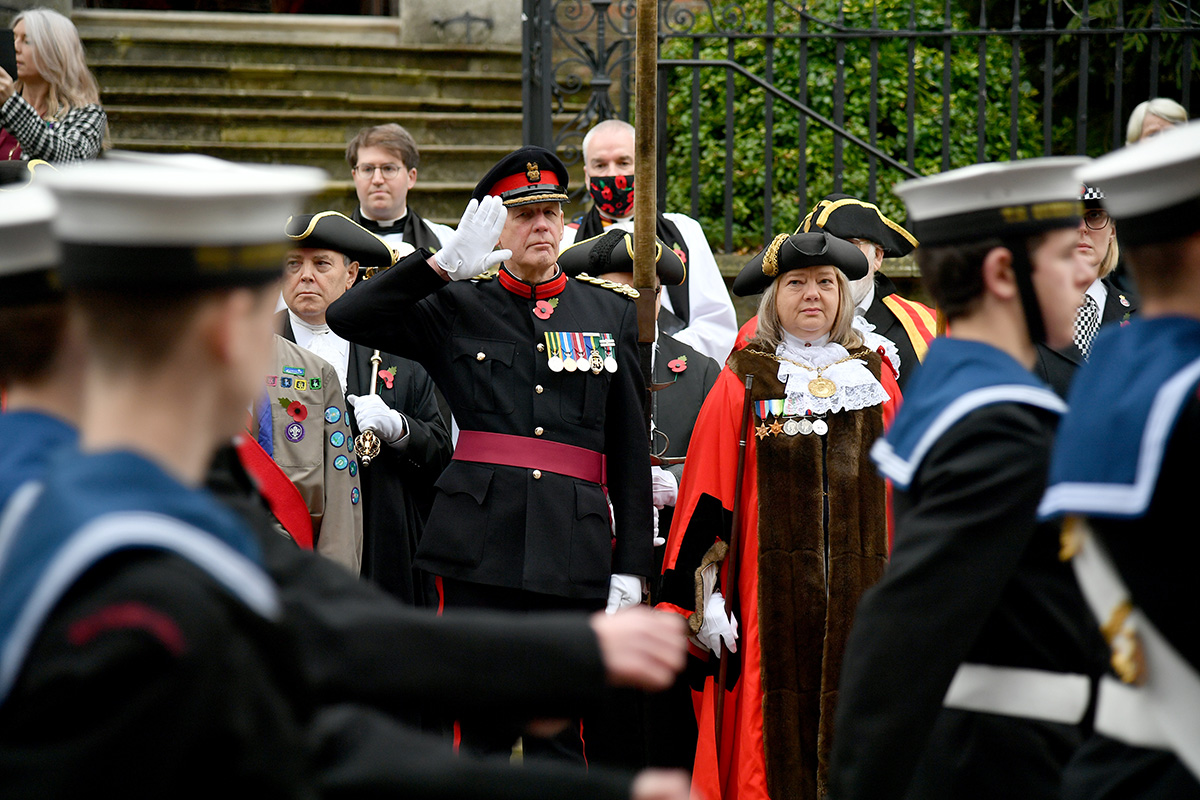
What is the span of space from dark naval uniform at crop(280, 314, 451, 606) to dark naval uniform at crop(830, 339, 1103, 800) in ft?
9.26

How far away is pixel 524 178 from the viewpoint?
4848 mm

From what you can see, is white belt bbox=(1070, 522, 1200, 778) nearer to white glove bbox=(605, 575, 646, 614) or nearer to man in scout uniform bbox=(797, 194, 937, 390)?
white glove bbox=(605, 575, 646, 614)

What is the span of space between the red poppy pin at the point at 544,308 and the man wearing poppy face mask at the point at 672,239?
1437mm

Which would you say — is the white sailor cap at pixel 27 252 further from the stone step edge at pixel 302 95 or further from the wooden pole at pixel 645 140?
the stone step edge at pixel 302 95

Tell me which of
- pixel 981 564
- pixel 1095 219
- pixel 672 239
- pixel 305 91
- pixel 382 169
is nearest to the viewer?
pixel 981 564

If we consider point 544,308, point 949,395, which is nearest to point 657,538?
point 544,308

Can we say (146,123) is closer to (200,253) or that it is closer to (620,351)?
(620,351)

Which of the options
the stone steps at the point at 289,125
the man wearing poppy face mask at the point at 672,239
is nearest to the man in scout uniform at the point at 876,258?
the man wearing poppy face mask at the point at 672,239

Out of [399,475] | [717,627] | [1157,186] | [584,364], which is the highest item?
[1157,186]

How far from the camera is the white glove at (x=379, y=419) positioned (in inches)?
204

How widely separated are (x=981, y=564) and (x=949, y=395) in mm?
329

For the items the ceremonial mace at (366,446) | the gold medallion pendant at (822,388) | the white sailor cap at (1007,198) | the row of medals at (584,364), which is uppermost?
the white sailor cap at (1007,198)

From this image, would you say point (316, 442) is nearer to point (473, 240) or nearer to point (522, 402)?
point (522, 402)

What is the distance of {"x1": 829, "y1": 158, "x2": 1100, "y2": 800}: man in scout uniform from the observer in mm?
2488
